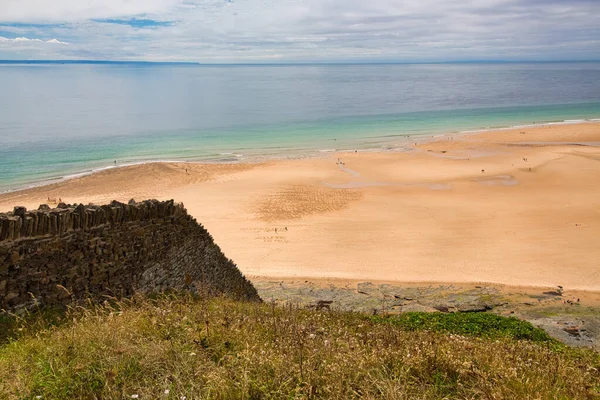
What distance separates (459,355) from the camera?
20.7 feet

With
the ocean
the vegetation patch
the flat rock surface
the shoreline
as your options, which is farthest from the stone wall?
the ocean

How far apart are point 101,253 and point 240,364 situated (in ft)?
13.1

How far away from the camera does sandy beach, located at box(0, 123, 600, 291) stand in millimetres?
20906

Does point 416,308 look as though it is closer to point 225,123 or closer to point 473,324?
point 473,324

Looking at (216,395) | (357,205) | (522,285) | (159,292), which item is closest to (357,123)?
(357,205)

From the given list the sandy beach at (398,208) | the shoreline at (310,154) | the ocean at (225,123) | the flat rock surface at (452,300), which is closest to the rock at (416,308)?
the flat rock surface at (452,300)

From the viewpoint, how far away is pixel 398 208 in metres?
29.8

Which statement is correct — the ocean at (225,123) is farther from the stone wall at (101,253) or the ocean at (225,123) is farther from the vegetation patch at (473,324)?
the vegetation patch at (473,324)

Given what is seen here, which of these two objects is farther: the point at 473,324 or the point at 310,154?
the point at 310,154

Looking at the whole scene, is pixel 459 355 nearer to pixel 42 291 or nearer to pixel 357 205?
pixel 42 291

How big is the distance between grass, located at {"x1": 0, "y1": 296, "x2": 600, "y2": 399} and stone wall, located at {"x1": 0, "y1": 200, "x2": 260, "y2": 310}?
0.63 metres

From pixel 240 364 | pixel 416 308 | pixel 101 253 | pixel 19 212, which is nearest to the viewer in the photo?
pixel 240 364

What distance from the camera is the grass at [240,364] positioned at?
498 cm

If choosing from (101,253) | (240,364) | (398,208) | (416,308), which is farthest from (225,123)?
(240,364)
